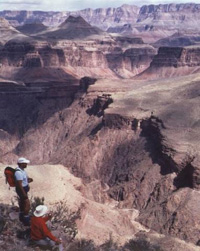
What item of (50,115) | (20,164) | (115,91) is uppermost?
(20,164)

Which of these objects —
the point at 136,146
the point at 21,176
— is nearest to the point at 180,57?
the point at 136,146

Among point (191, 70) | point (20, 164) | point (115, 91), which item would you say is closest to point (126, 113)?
point (115, 91)

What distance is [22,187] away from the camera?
18469 mm

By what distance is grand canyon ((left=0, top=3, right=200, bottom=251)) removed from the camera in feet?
120

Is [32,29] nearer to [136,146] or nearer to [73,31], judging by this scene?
[73,31]

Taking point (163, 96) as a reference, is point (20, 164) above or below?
above

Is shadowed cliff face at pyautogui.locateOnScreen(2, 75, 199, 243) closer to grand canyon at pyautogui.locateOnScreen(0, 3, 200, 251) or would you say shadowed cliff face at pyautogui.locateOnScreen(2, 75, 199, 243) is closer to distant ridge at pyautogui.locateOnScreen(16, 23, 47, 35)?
grand canyon at pyautogui.locateOnScreen(0, 3, 200, 251)

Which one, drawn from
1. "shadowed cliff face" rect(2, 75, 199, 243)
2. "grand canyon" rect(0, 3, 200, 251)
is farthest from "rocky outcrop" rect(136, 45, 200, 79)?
"shadowed cliff face" rect(2, 75, 199, 243)

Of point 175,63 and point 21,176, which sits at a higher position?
point 21,176

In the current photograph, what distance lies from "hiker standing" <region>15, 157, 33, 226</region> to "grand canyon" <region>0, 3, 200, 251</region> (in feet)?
3.82

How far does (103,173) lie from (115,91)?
74.7 ft

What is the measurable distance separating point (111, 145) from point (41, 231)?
1724 inches

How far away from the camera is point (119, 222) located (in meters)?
37.8

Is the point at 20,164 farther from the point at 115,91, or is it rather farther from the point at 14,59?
the point at 14,59
